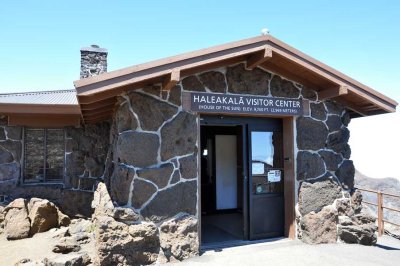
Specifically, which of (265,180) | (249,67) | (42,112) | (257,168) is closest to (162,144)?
(257,168)

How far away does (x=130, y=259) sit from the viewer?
17.1 ft

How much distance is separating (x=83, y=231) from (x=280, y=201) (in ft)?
14.9

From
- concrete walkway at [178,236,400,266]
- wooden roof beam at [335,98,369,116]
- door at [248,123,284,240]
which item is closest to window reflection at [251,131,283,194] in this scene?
door at [248,123,284,240]

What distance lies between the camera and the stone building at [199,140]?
550 centimetres

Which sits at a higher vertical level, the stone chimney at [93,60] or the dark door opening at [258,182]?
the stone chimney at [93,60]

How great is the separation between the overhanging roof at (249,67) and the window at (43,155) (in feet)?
6.43

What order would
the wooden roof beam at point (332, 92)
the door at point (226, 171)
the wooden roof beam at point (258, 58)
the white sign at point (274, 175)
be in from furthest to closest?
the door at point (226, 171)
the white sign at point (274, 175)
the wooden roof beam at point (332, 92)
the wooden roof beam at point (258, 58)

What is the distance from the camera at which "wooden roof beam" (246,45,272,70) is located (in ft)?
19.2

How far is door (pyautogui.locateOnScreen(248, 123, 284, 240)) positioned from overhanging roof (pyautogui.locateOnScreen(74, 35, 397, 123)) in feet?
4.20

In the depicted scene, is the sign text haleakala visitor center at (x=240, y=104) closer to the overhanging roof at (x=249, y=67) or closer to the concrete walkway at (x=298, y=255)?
the overhanging roof at (x=249, y=67)

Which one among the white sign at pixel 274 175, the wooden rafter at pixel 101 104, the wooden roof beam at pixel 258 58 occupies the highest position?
the wooden roof beam at pixel 258 58

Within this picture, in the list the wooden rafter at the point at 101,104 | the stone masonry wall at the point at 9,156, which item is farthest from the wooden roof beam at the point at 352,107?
the stone masonry wall at the point at 9,156

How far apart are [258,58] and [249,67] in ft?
1.28

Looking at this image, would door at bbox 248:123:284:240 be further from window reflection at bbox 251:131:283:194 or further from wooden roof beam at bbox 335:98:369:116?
wooden roof beam at bbox 335:98:369:116
